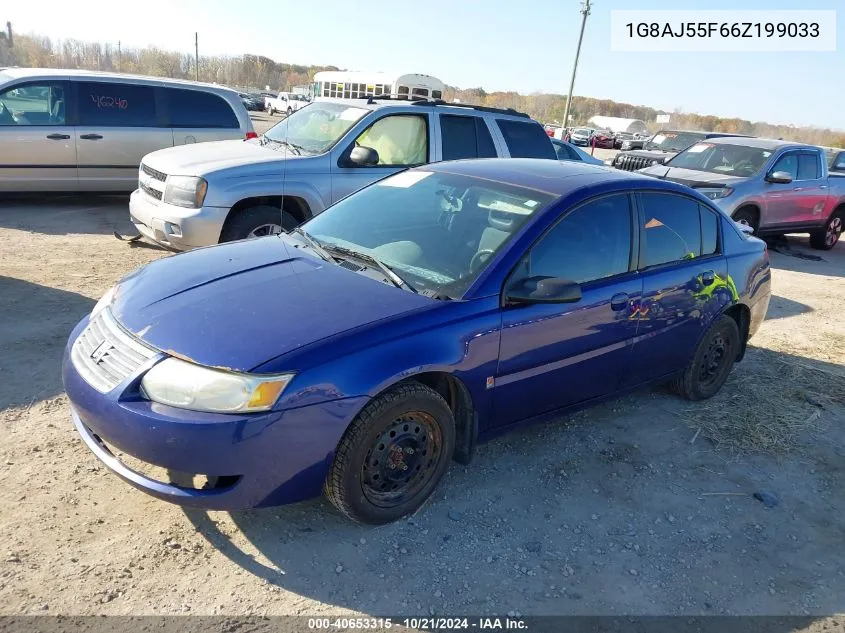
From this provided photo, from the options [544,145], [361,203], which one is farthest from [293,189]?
[544,145]

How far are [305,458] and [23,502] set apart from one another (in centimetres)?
138

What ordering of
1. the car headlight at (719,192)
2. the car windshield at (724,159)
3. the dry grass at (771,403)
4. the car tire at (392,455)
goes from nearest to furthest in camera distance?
the car tire at (392,455)
the dry grass at (771,403)
the car headlight at (719,192)
the car windshield at (724,159)

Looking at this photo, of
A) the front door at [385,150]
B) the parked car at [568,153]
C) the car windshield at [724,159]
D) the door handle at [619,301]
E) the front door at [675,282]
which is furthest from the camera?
the car windshield at [724,159]

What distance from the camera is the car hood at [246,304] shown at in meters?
2.72

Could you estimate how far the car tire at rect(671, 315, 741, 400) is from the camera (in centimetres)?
461

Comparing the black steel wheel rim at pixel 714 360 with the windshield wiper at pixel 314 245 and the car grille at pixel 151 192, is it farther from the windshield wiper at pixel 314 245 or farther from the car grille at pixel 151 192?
the car grille at pixel 151 192

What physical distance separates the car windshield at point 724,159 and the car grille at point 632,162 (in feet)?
14.6

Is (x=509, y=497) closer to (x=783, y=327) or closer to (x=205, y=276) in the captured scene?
(x=205, y=276)

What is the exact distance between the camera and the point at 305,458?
8.85 feet

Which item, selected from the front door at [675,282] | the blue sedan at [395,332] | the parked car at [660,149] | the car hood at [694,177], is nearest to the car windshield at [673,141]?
the parked car at [660,149]

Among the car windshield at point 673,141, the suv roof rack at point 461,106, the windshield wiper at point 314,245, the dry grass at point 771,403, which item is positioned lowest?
the dry grass at point 771,403

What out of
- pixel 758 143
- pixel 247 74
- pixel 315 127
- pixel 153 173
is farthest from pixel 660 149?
pixel 247 74

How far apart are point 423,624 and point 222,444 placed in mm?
1054

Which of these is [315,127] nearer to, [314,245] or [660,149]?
[314,245]
